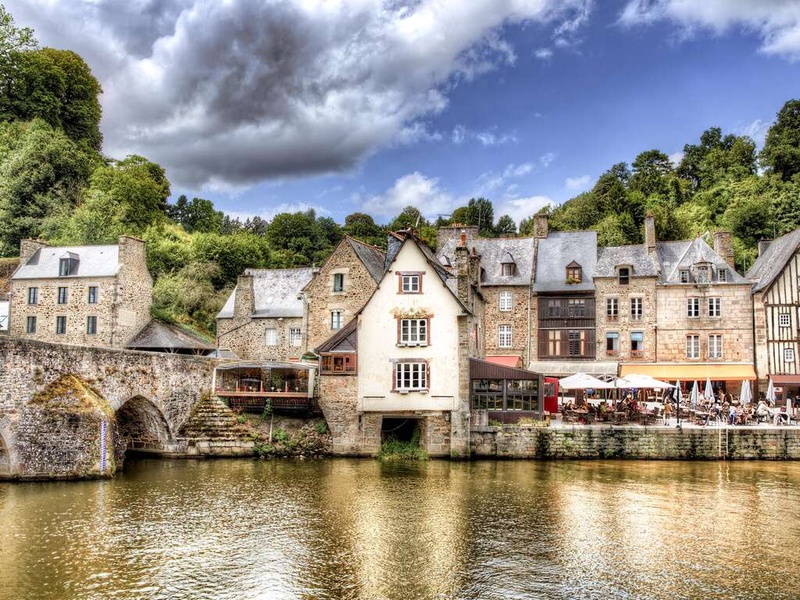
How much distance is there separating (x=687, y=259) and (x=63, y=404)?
29853 mm

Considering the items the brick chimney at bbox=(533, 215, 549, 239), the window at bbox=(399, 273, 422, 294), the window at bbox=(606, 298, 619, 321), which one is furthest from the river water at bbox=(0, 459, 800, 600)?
the brick chimney at bbox=(533, 215, 549, 239)

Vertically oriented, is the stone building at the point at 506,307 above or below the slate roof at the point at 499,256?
below

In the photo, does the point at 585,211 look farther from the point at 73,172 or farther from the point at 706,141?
the point at 73,172

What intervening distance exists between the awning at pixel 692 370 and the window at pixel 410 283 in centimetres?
1350

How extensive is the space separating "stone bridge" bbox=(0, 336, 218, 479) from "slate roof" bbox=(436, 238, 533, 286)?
711 inches

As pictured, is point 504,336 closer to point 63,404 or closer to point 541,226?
point 541,226

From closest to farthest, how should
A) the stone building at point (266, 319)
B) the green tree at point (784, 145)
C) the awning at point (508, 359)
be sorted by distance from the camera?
the awning at point (508, 359) → the stone building at point (266, 319) → the green tree at point (784, 145)

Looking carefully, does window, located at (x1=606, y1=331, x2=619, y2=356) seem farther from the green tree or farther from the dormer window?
the green tree

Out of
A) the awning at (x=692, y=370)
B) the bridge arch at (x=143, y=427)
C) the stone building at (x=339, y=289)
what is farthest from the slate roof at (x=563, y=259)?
the bridge arch at (x=143, y=427)

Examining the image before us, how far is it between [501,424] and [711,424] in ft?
27.9

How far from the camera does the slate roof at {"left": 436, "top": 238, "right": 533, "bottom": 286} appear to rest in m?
35.4

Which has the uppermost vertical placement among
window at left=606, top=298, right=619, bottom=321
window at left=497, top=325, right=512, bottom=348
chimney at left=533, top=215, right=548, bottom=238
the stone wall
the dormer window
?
chimney at left=533, top=215, right=548, bottom=238

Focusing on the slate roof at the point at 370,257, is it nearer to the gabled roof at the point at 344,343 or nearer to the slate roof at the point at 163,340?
the gabled roof at the point at 344,343

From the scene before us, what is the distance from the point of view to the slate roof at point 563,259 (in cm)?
3462
